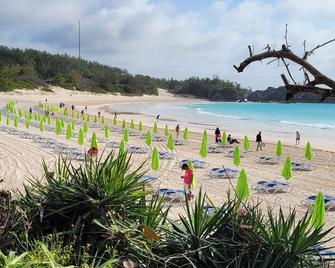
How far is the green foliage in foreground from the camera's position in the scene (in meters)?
3.99

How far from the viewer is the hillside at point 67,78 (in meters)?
86.9

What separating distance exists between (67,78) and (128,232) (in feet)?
336

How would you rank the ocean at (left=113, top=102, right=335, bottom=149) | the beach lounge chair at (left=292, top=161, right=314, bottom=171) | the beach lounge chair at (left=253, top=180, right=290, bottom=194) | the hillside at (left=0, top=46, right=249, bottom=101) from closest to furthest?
the beach lounge chair at (left=253, top=180, right=290, bottom=194)
the beach lounge chair at (left=292, top=161, right=314, bottom=171)
the ocean at (left=113, top=102, right=335, bottom=149)
the hillside at (left=0, top=46, right=249, bottom=101)

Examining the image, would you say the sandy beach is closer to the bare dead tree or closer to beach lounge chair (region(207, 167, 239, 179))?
beach lounge chair (region(207, 167, 239, 179))

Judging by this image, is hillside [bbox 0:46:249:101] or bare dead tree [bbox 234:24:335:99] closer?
bare dead tree [bbox 234:24:335:99]

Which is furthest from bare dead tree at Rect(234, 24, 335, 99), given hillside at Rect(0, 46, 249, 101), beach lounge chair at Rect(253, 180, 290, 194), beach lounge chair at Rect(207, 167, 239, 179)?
hillside at Rect(0, 46, 249, 101)

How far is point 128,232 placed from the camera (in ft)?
14.5

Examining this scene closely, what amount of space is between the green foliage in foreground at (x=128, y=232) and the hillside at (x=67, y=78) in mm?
72025

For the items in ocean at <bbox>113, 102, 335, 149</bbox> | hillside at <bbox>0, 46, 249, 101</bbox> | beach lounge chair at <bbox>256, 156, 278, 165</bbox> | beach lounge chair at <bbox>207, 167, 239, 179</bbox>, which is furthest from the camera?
hillside at <bbox>0, 46, 249, 101</bbox>

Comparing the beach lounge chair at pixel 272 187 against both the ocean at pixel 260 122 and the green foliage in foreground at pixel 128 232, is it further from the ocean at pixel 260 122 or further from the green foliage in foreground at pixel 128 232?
the ocean at pixel 260 122

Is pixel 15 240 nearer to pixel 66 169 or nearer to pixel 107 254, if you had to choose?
pixel 107 254

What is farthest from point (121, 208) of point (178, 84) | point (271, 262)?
point (178, 84)

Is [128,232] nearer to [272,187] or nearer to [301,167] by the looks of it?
[272,187]

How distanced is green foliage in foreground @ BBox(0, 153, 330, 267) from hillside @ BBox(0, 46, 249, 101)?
72.0 m
